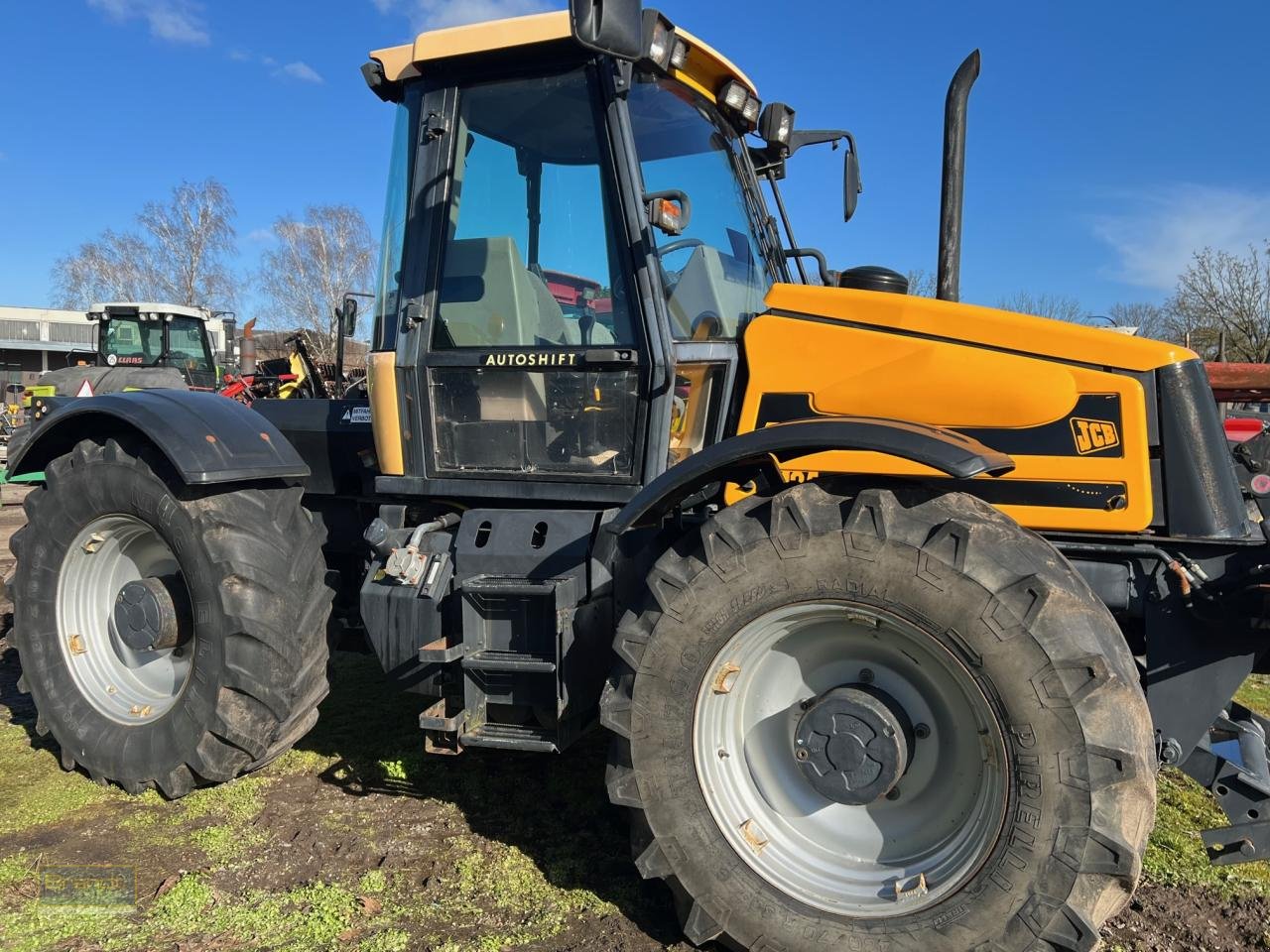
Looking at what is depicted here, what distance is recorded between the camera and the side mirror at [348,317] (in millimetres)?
4387

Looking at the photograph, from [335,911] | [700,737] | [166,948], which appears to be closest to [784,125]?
[700,737]

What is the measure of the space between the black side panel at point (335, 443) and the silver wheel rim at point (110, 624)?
2.46 ft

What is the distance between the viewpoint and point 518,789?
375cm

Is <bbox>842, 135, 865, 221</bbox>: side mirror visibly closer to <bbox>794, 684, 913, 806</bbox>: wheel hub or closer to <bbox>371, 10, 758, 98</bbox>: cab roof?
<bbox>371, 10, 758, 98</bbox>: cab roof

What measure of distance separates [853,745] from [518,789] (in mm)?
1669

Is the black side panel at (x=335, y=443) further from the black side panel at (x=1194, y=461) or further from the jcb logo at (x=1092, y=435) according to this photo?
the black side panel at (x=1194, y=461)

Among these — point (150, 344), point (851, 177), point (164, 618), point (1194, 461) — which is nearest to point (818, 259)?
point (851, 177)

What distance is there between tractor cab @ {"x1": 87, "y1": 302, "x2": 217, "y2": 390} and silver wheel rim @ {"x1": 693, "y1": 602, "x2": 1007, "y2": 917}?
1636cm

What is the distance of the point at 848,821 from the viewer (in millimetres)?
2746

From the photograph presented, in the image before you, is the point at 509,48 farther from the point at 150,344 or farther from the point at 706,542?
the point at 150,344

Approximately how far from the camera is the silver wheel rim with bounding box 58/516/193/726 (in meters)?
3.94

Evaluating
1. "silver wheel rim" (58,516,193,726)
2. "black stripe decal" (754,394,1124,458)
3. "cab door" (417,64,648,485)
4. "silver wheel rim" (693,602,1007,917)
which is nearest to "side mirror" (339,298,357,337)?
"cab door" (417,64,648,485)

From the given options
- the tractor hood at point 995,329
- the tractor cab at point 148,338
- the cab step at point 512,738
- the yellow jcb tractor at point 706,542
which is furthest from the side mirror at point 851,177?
the tractor cab at point 148,338

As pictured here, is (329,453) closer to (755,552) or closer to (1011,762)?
(755,552)
